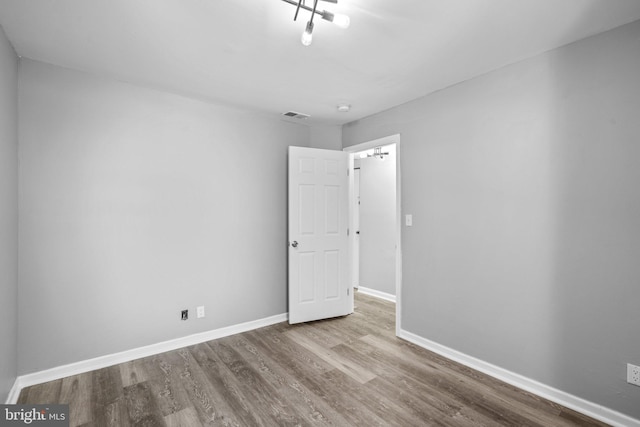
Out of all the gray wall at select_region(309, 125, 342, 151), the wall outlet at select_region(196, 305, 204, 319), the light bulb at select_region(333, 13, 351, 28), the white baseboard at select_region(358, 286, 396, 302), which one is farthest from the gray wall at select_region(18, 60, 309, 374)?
→ the light bulb at select_region(333, 13, 351, 28)

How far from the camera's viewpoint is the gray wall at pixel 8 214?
1883 millimetres

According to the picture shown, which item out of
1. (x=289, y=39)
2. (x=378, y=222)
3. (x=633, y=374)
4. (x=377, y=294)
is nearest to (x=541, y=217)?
(x=633, y=374)

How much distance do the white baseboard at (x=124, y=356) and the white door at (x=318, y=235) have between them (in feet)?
1.83

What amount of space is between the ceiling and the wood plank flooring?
8.02 ft

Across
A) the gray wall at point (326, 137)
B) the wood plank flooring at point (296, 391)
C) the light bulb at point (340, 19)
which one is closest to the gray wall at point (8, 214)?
the wood plank flooring at point (296, 391)

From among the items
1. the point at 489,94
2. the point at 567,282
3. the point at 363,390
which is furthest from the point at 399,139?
the point at 363,390

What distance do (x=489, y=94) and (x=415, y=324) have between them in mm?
2212

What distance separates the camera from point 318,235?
3674 millimetres

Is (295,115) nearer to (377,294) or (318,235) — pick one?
(318,235)

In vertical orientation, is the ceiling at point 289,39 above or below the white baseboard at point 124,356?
above

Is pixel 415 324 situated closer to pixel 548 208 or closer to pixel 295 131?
pixel 548 208

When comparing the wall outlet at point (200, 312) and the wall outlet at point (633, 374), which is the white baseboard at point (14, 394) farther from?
the wall outlet at point (633, 374)

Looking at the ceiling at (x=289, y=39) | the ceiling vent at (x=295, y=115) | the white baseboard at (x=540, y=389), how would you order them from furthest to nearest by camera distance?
the ceiling vent at (x=295, y=115) → the white baseboard at (x=540, y=389) → the ceiling at (x=289, y=39)

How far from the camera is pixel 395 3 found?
166 centimetres
